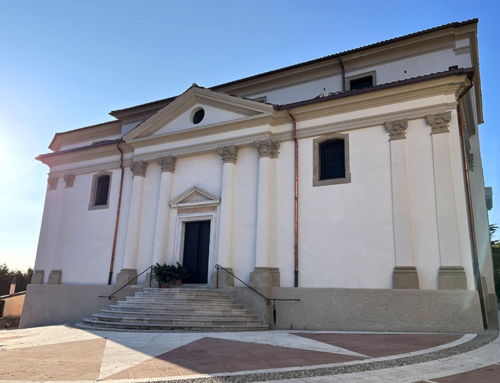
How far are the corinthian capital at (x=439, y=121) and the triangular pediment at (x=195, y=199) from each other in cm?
799

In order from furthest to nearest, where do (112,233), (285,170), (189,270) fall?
(112,233) → (189,270) → (285,170)

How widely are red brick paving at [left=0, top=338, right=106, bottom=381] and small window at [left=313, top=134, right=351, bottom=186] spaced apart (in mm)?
8730

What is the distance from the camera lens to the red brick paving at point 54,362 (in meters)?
5.77

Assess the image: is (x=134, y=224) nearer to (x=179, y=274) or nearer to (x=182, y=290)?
(x=179, y=274)

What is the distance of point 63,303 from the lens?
17.4 metres

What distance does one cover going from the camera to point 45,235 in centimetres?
1955

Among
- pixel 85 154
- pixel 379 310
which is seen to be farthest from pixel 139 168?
pixel 379 310

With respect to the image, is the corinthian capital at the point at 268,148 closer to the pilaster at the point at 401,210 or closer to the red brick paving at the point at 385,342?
the pilaster at the point at 401,210

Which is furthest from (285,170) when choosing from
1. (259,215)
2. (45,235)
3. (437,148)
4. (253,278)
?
(45,235)

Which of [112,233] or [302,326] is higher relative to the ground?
[112,233]

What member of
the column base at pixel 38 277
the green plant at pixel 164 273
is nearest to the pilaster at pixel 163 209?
the green plant at pixel 164 273

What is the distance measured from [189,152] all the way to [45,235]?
9024 millimetres

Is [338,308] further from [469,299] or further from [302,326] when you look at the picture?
[469,299]

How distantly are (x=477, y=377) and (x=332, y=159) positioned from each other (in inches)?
373
